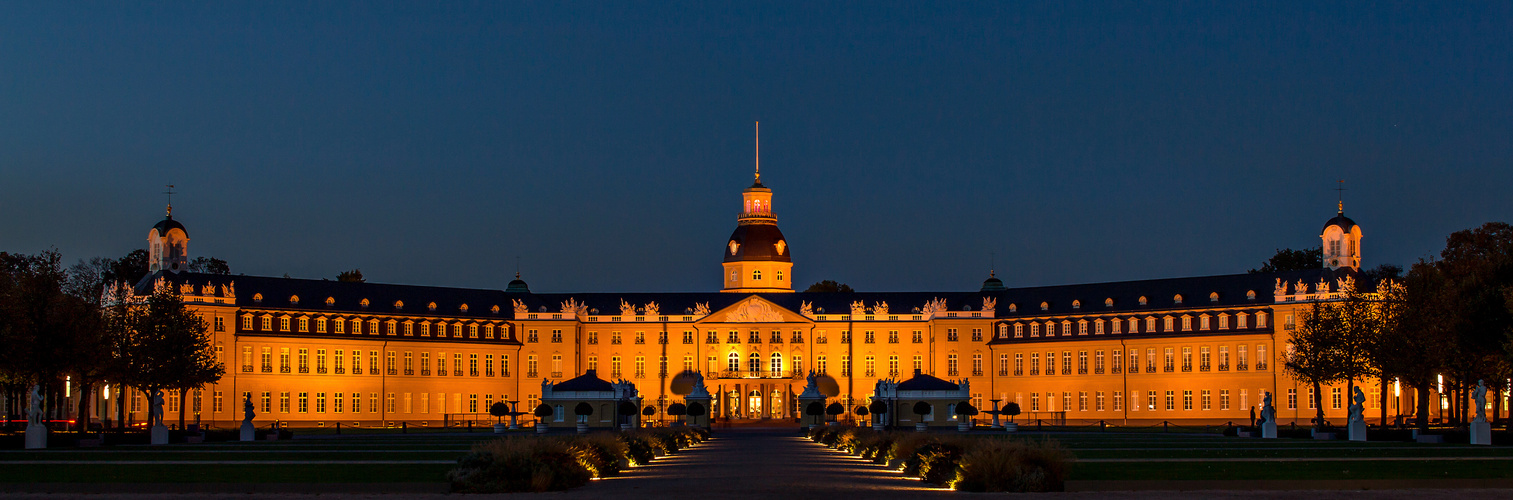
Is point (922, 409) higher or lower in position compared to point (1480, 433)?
higher

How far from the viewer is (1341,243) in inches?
4695

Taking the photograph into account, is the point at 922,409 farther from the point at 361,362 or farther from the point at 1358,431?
the point at 361,362

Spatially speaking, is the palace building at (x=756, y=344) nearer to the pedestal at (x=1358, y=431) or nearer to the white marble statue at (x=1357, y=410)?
the white marble statue at (x=1357, y=410)

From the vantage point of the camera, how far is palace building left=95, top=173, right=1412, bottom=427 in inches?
4742

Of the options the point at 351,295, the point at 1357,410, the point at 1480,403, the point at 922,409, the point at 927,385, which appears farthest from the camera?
the point at 351,295

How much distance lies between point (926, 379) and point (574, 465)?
6243cm

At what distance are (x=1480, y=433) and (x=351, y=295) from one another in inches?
3438

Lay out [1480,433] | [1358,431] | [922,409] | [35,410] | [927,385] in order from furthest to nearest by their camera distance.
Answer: [927,385], [922,409], [1358,431], [1480,433], [35,410]

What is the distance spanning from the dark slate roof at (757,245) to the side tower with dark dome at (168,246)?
143 feet

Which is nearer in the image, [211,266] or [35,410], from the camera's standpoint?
[35,410]

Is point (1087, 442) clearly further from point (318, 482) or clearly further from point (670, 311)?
point (670, 311)

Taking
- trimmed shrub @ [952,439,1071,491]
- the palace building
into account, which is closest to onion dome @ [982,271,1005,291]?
the palace building

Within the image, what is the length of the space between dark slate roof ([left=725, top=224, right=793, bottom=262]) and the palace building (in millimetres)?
386

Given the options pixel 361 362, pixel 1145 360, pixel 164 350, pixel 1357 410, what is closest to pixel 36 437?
pixel 164 350
